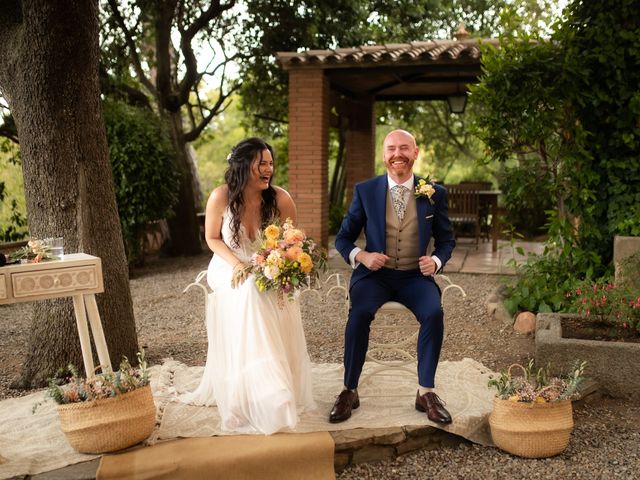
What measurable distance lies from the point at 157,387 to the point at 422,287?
1.94 metres

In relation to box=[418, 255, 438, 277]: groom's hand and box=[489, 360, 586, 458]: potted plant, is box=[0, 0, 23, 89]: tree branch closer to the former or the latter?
box=[418, 255, 438, 277]: groom's hand

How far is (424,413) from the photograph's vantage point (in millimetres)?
4113

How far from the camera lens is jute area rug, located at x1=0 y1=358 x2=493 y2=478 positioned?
367 centimetres

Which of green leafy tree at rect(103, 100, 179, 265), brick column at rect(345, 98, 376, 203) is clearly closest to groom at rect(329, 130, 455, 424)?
green leafy tree at rect(103, 100, 179, 265)

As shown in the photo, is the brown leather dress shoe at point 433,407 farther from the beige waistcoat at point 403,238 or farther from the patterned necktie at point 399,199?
the patterned necktie at point 399,199

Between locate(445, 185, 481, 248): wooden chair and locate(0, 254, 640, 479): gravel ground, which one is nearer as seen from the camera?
locate(0, 254, 640, 479): gravel ground

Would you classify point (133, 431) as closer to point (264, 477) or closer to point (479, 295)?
point (264, 477)

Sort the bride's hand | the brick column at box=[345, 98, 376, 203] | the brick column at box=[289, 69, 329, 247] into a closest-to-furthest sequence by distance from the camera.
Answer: the bride's hand → the brick column at box=[289, 69, 329, 247] → the brick column at box=[345, 98, 376, 203]

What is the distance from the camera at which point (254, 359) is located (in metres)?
3.86

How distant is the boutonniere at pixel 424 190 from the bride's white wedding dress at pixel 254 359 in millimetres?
1034

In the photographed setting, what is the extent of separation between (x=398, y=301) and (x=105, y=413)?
1887 millimetres

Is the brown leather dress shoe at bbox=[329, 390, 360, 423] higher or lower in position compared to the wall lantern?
lower

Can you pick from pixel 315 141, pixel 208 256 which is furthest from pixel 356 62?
pixel 208 256

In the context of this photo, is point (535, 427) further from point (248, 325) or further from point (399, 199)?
point (248, 325)
